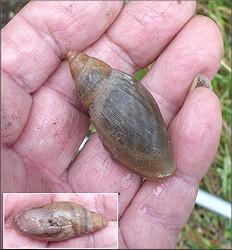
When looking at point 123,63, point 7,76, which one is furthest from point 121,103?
point 7,76

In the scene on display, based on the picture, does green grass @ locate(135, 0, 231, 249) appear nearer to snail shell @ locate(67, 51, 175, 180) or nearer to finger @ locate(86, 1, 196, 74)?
finger @ locate(86, 1, 196, 74)

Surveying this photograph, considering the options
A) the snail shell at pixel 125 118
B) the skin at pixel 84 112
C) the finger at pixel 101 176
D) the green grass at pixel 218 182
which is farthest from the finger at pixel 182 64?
the green grass at pixel 218 182

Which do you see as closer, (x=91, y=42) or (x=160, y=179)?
(x=160, y=179)

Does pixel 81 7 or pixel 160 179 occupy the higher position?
pixel 81 7

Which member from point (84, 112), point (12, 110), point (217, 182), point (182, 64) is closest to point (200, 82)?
point (182, 64)

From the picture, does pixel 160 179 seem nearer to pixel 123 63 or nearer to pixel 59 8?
pixel 123 63

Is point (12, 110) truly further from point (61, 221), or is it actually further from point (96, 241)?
point (96, 241)
